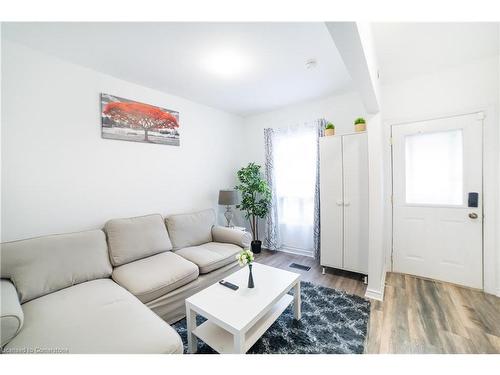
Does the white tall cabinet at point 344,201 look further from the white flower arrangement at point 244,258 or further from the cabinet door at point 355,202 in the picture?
the white flower arrangement at point 244,258

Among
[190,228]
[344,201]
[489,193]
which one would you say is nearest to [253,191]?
[190,228]

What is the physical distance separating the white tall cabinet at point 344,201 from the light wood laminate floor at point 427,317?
0.31 meters

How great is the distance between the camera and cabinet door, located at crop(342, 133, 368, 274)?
248 cm

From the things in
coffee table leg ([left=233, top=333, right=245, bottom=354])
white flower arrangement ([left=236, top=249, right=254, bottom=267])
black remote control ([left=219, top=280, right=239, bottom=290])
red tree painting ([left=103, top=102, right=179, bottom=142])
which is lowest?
coffee table leg ([left=233, top=333, right=245, bottom=354])

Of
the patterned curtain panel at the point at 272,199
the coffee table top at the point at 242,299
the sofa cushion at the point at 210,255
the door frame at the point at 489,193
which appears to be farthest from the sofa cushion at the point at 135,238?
the door frame at the point at 489,193

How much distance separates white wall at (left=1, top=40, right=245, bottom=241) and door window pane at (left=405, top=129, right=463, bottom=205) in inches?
125

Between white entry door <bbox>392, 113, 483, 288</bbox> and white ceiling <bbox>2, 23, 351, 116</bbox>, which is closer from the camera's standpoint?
white ceiling <bbox>2, 23, 351, 116</bbox>

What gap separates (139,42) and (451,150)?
139 inches

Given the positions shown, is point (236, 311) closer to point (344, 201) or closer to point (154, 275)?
point (154, 275)

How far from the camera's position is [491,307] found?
1934mm

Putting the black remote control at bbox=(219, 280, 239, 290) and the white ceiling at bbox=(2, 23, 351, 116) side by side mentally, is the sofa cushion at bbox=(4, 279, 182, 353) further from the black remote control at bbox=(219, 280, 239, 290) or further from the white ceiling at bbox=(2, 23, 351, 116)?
the white ceiling at bbox=(2, 23, 351, 116)

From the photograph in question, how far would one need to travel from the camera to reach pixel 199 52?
1872mm

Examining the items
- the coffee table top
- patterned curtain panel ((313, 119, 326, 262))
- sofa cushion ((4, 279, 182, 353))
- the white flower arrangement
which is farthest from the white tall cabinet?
sofa cushion ((4, 279, 182, 353))
